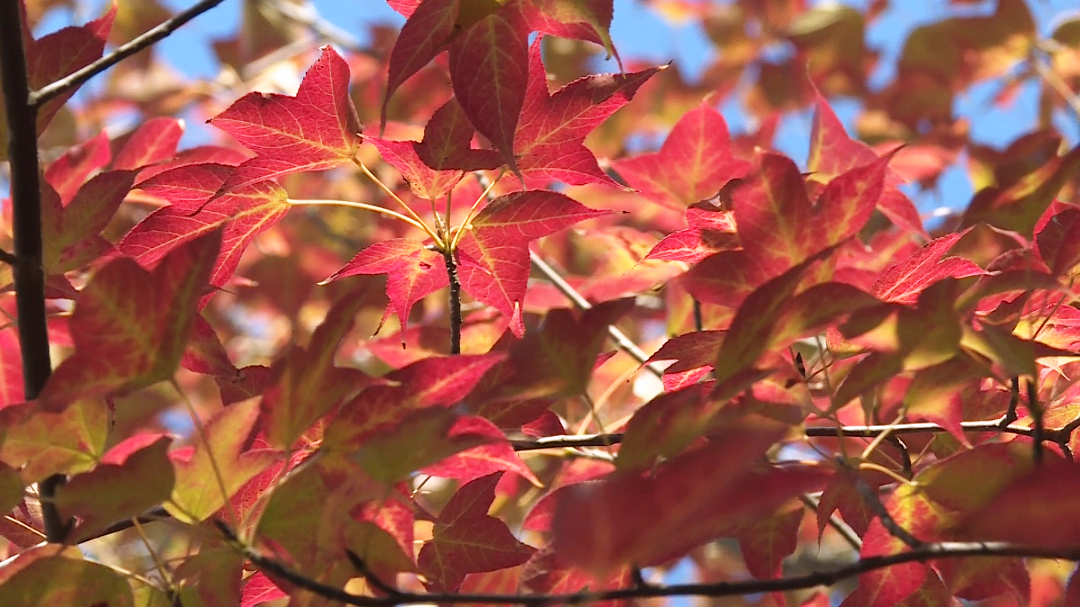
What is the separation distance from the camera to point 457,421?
1.63 feet

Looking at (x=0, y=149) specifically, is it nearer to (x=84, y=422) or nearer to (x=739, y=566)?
(x=84, y=422)

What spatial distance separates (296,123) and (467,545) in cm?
31

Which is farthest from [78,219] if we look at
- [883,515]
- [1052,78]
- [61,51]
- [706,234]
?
[1052,78]

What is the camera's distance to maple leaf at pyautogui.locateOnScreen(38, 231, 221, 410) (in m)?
0.47

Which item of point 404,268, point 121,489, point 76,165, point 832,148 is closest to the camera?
point 121,489

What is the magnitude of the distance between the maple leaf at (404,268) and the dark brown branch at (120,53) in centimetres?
20

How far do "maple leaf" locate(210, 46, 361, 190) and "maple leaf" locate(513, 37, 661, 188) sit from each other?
0.12 m

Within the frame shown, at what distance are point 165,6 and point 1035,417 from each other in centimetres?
239

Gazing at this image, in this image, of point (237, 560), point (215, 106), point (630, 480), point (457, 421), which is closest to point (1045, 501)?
point (630, 480)

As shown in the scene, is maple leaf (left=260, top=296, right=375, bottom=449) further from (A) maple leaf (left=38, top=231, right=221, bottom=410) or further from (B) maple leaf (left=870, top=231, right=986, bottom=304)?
(B) maple leaf (left=870, top=231, right=986, bottom=304)

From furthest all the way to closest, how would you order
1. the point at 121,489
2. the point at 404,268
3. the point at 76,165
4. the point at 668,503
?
the point at 76,165, the point at 404,268, the point at 121,489, the point at 668,503

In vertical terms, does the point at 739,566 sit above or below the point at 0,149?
below

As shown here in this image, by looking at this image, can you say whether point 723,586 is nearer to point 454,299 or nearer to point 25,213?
point 454,299

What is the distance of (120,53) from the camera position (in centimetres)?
57
